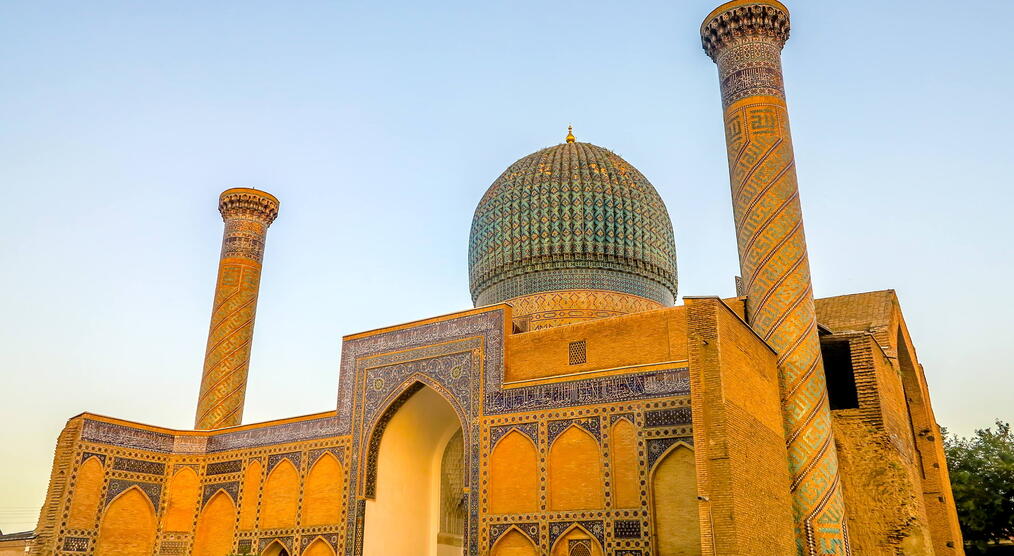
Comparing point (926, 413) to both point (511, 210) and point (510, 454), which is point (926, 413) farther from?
point (511, 210)

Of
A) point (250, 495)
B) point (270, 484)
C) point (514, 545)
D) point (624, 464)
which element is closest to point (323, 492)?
point (270, 484)

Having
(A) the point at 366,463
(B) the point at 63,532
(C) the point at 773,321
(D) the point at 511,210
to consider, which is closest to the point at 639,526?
(C) the point at 773,321

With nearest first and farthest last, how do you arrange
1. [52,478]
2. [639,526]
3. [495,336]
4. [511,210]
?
[639,526]
[495,336]
[52,478]
[511,210]

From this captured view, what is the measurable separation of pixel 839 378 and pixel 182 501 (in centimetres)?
839

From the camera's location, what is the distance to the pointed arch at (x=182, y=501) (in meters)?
10.7

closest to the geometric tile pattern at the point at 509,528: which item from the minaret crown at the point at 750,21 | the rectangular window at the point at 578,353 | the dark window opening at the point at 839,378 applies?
the rectangular window at the point at 578,353

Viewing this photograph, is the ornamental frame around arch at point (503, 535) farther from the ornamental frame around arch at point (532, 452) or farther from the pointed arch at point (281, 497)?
the pointed arch at point (281, 497)

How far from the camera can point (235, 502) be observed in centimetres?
1065

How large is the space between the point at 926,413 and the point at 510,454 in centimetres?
503

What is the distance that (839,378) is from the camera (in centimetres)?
909

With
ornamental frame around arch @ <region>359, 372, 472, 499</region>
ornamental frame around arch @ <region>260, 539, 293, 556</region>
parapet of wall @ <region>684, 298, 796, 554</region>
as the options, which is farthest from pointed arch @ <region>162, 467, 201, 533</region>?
parapet of wall @ <region>684, 298, 796, 554</region>

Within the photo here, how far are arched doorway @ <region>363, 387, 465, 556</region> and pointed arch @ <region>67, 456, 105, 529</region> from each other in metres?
3.50

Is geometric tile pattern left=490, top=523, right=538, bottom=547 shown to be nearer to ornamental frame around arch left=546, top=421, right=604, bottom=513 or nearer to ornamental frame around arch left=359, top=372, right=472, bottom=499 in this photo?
ornamental frame around arch left=546, top=421, right=604, bottom=513

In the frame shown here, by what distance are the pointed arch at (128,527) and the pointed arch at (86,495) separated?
189mm
